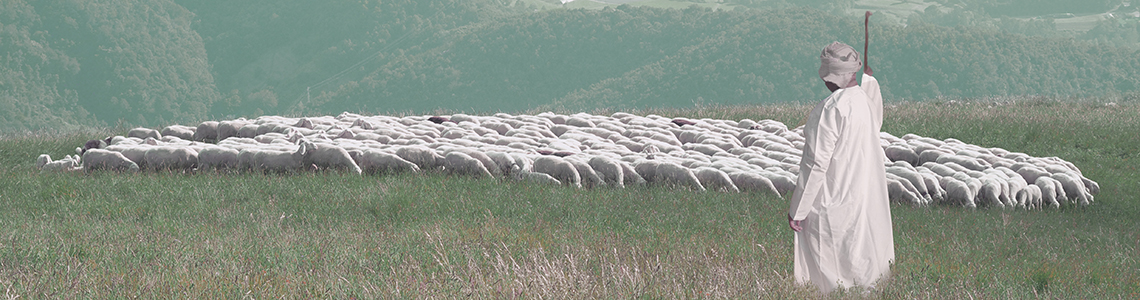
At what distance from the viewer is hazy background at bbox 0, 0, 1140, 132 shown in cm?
8506

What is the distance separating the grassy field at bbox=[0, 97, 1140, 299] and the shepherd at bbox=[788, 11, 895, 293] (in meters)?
0.18

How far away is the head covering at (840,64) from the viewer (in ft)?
15.3

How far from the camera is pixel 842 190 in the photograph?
15.1 feet

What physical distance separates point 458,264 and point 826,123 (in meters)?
2.46

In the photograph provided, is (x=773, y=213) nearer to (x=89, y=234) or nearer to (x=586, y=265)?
(x=586, y=265)

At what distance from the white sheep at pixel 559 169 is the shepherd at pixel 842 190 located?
17.4 feet

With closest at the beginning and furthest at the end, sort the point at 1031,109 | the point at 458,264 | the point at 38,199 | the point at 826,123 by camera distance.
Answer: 1. the point at 826,123
2. the point at 458,264
3. the point at 38,199
4. the point at 1031,109

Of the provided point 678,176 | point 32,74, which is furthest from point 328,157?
point 32,74

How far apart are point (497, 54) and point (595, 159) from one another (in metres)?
97.2

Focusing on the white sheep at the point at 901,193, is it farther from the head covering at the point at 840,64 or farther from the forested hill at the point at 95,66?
the forested hill at the point at 95,66

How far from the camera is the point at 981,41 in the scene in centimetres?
8794

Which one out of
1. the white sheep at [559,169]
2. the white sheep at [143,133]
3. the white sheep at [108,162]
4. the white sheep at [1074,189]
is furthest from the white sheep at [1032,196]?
the white sheep at [143,133]

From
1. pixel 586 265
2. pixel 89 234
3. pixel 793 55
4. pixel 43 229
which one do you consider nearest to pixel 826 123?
pixel 586 265

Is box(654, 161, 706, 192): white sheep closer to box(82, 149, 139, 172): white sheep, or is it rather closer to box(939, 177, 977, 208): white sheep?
box(939, 177, 977, 208): white sheep
